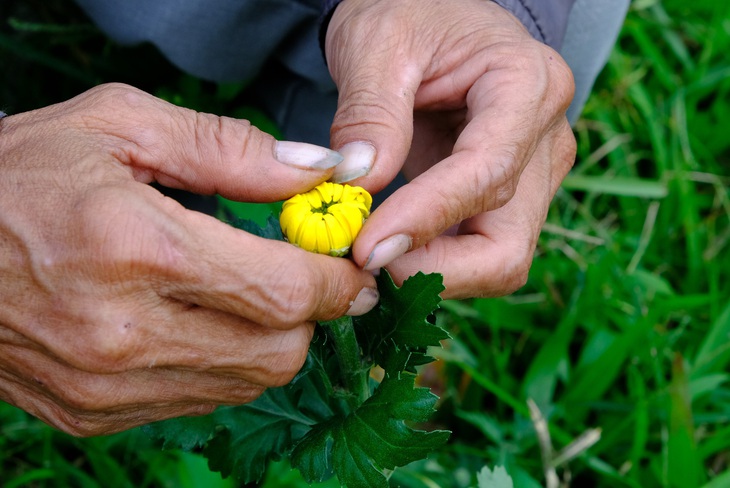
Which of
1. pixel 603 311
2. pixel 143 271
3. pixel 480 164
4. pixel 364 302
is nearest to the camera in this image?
pixel 143 271

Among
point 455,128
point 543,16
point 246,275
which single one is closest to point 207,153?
point 246,275

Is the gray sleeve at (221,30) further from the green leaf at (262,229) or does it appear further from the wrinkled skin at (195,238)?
the green leaf at (262,229)

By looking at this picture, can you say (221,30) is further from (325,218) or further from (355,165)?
(325,218)

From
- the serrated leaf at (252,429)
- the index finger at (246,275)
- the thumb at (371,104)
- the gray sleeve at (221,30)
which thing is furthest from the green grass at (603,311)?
the thumb at (371,104)

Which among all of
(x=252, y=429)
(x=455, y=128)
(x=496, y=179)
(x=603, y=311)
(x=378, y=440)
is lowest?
(x=603, y=311)

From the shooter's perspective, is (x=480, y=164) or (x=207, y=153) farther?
(x=480, y=164)

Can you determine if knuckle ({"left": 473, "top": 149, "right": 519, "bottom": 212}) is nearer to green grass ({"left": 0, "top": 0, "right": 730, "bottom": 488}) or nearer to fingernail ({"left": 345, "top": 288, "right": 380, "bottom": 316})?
fingernail ({"left": 345, "top": 288, "right": 380, "bottom": 316})

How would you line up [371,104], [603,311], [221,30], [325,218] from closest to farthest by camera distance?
[325,218] < [371,104] < [221,30] < [603,311]
